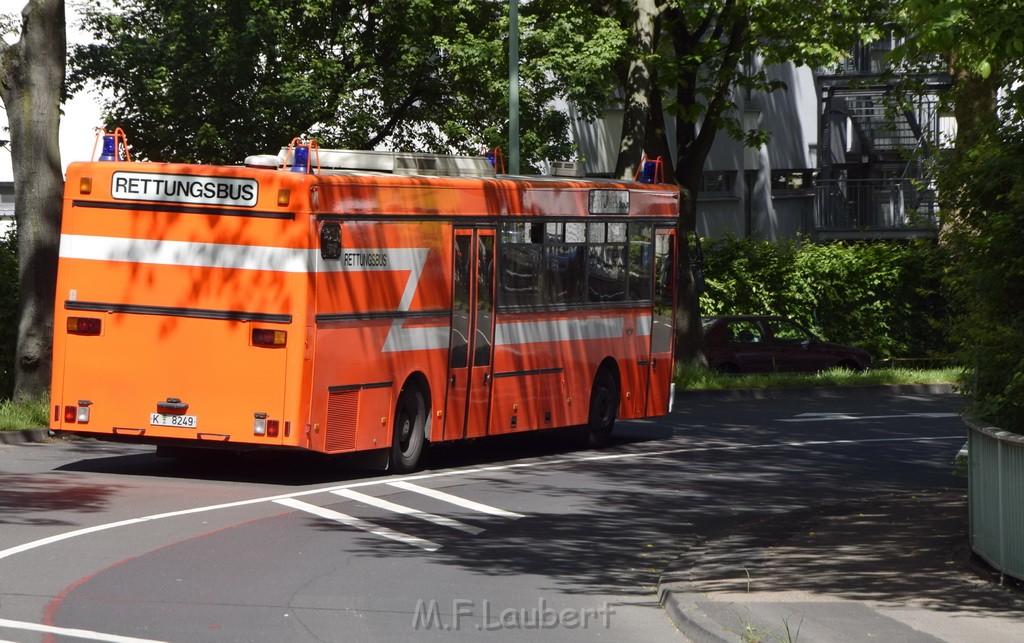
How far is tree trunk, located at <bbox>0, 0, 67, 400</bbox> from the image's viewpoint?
64.8 feet

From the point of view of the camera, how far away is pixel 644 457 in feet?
62.0

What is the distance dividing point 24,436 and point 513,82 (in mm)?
10780

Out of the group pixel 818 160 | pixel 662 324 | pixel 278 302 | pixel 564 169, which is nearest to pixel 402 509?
pixel 278 302

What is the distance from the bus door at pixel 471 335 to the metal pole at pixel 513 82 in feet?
30.1

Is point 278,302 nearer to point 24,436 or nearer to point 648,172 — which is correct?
point 24,436

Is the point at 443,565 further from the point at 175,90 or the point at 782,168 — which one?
the point at 782,168

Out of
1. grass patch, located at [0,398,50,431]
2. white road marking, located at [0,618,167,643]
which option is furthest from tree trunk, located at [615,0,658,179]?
white road marking, located at [0,618,167,643]

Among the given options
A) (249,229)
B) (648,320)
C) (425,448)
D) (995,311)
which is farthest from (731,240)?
(995,311)

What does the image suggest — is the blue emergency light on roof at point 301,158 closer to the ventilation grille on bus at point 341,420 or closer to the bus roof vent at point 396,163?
the bus roof vent at point 396,163

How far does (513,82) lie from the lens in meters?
26.6

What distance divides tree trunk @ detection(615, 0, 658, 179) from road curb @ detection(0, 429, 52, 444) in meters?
11.3

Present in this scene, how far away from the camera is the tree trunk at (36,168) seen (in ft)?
64.8

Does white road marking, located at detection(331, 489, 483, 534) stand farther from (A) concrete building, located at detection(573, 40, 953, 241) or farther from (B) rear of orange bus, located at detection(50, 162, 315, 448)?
(A) concrete building, located at detection(573, 40, 953, 241)

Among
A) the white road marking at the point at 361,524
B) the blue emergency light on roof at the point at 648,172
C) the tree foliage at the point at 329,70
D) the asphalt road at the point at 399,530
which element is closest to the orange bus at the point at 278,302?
the asphalt road at the point at 399,530
